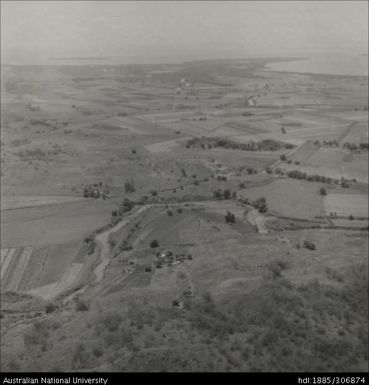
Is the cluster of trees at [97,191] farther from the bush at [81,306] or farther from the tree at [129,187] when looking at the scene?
the bush at [81,306]

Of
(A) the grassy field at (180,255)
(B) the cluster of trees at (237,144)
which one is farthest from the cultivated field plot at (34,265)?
(B) the cluster of trees at (237,144)

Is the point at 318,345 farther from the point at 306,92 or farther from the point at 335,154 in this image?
the point at 306,92

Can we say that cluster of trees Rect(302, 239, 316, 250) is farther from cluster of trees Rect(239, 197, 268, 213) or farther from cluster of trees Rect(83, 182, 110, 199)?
cluster of trees Rect(83, 182, 110, 199)

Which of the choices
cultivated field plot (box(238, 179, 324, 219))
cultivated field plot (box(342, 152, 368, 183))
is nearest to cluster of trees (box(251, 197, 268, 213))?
cultivated field plot (box(238, 179, 324, 219))

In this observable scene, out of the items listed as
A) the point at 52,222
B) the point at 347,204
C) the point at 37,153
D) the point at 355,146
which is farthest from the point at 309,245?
the point at 37,153

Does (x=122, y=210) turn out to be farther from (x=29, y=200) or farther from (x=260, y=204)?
(x=260, y=204)

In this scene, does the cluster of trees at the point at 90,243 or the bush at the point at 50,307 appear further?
the cluster of trees at the point at 90,243

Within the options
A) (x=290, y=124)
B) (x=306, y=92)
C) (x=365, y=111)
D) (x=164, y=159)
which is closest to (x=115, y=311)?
(x=164, y=159)
